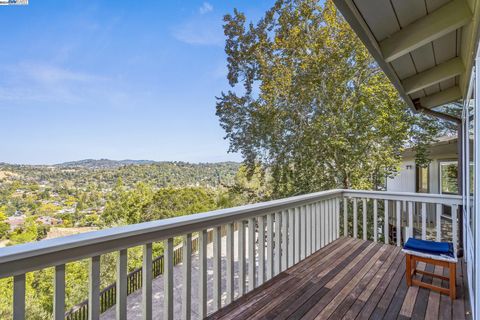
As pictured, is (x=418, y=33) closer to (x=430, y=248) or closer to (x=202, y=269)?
(x=430, y=248)

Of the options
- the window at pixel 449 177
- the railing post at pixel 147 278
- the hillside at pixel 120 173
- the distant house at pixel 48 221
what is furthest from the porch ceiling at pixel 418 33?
the distant house at pixel 48 221

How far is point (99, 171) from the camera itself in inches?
740

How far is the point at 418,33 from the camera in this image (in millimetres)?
2178

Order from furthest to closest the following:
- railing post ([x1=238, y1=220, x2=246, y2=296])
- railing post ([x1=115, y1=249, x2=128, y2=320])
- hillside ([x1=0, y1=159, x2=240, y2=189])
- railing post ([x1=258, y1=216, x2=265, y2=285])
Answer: hillside ([x1=0, y1=159, x2=240, y2=189]) → railing post ([x1=258, y1=216, x2=265, y2=285]) → railing post ([x1=238, y1=220, x2=246, y2=296]) → railing post ([x1=115, y1=249, x2=128, y2=320])

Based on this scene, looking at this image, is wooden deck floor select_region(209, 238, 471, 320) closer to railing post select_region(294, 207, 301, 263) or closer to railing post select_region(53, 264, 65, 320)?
railing post select_region(294, 207, 301, 263)

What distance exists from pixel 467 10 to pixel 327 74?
6903 millimetres

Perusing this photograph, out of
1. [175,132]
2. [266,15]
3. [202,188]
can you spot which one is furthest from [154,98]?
[266,15]

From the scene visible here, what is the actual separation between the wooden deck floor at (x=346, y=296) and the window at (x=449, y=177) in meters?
4.39

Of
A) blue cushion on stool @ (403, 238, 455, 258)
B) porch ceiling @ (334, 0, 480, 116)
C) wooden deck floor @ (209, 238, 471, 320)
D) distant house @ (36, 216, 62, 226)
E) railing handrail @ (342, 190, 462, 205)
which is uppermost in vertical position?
porch ceiling @ (334, 0, 480, 116)

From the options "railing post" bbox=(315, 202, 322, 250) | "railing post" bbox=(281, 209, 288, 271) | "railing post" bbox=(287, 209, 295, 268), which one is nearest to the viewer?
"railing post" bbox=(281, 209, 288, 271)

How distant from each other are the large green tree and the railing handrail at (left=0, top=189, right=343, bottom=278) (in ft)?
22.0

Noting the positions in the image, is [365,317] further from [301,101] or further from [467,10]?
[301,101]

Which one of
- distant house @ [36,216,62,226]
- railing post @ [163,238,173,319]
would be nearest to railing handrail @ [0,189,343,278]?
railing post @ [163,238,173,319]

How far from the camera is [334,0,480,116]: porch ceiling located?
1.90 metres
